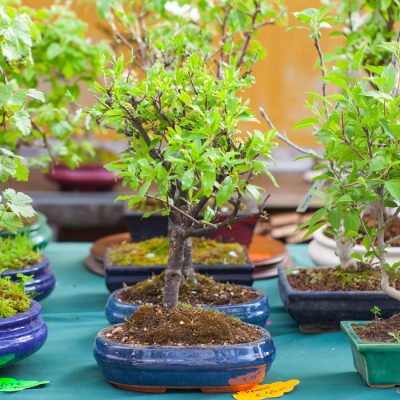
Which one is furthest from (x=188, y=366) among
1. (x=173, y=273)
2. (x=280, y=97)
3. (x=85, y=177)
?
(x=280, y=97)

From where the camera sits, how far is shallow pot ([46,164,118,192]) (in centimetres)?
407

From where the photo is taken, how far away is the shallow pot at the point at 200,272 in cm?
198

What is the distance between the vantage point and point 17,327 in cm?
149

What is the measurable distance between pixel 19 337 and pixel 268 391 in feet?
1.66

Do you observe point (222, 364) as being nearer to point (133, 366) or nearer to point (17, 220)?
point (133, 366)

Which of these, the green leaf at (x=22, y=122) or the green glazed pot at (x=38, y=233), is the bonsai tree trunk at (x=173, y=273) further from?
the green glazed pot at (x=38, y=233)

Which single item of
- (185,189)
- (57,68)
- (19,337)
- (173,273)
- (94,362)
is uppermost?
(57,68)

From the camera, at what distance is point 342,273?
6.23ft

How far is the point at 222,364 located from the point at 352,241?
0.54 metres

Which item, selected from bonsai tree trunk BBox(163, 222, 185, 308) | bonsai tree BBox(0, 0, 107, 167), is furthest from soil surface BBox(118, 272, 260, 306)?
bonsai tree BBox(0, 0, 107, 167)

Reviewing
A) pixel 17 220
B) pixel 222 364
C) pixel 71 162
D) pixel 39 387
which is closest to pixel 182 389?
pixel 222 364

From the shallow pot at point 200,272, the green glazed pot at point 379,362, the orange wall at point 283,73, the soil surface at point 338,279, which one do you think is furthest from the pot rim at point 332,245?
the orange wall at point 283,73

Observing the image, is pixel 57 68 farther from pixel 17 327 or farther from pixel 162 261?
pixel 17 327

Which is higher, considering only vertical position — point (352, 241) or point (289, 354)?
point (352, 241)
